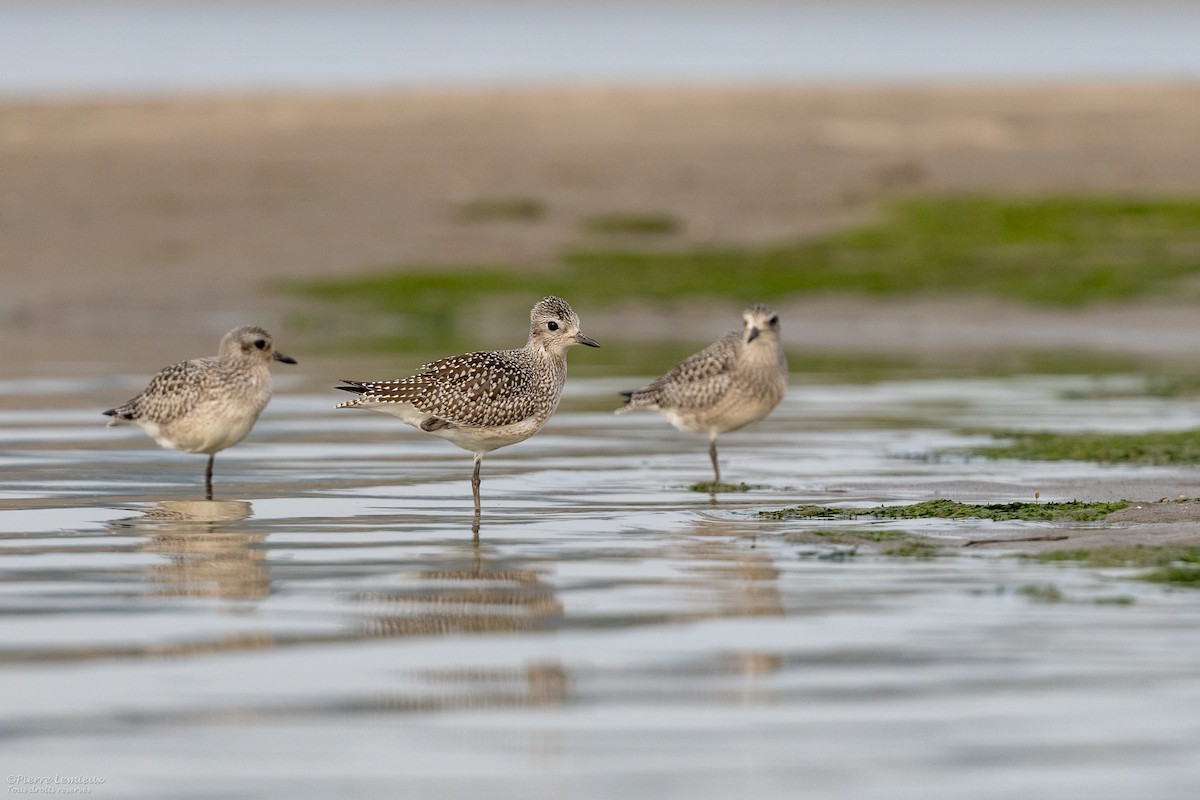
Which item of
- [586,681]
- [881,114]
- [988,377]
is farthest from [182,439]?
[881,114]

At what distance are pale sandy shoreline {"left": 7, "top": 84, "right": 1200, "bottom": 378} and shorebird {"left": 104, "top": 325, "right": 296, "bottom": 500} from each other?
9.35 m

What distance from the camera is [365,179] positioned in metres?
36.9

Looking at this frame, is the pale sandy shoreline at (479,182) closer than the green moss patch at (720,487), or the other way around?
the green moss patch at (720,487)

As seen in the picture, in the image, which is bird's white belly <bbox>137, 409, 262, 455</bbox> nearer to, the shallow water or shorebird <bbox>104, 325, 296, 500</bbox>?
shorebird <bbox>104, 325, 296, 500</bbox>

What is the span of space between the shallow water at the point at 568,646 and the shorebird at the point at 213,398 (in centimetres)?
39

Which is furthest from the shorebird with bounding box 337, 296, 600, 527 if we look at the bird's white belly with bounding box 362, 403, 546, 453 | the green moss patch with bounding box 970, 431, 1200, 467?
the green moss patch with bounding box 970, 431, 1200, 467

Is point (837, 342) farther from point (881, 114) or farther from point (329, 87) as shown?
point (329, 87)

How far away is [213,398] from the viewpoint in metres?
14.7

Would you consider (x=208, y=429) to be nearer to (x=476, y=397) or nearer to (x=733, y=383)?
(x=476, y=397)

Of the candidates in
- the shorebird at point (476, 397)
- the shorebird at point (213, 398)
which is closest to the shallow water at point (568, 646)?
the shorebird at point (213, 398)

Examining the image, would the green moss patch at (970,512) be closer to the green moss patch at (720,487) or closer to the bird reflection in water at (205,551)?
the green moss patch at (720,487)

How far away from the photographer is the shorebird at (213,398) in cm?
1472

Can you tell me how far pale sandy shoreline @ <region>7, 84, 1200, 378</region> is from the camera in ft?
97.8

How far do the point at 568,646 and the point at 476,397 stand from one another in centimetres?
468
